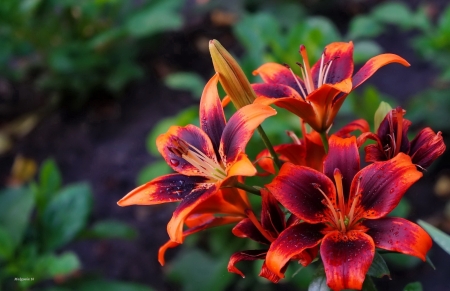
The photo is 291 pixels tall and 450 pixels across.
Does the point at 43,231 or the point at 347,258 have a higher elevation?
the point at 347,258

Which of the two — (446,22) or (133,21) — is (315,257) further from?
(133,21)

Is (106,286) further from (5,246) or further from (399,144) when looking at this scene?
(399,144)

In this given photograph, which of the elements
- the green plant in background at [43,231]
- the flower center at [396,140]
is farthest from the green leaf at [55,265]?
the flower center at [396,140]

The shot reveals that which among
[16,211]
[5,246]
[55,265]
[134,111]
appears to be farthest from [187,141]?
[134,111]

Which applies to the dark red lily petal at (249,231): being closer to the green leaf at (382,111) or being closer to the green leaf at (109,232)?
the green leaf at (382,111)

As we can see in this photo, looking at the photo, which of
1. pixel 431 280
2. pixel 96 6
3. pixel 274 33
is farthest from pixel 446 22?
pixel 96 6

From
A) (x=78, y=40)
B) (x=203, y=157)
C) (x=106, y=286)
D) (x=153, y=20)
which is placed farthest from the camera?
(x=78, y=40)
